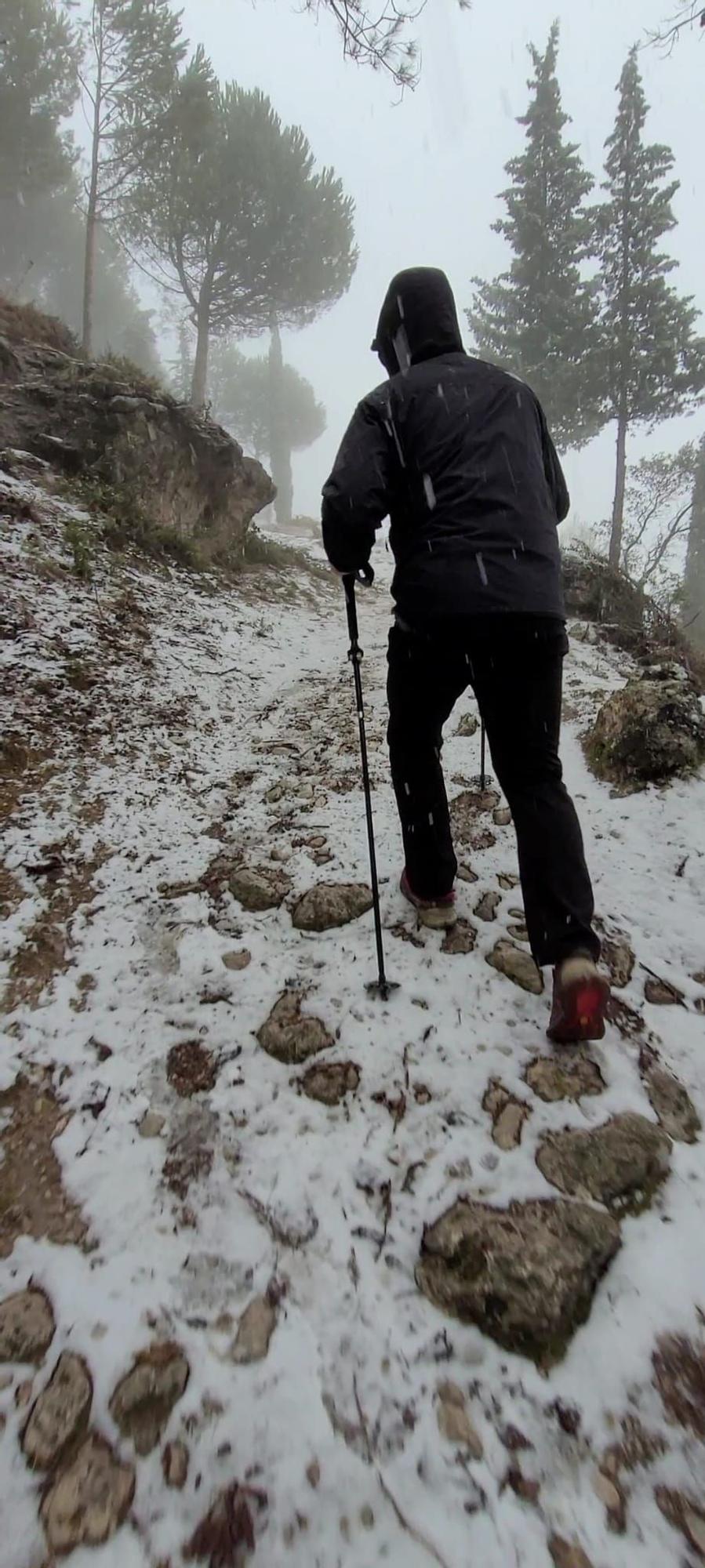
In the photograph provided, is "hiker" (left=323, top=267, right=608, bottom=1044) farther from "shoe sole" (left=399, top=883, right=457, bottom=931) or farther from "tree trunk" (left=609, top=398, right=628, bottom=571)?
"tree trunk" (left=609, top=398, right=628, bottom=571)

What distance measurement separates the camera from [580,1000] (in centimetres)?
185

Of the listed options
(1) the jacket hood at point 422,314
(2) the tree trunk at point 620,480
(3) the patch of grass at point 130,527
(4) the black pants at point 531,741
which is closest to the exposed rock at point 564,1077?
(4) the black pants at point 531,741

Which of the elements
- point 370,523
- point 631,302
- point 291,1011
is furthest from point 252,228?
point 291,1011

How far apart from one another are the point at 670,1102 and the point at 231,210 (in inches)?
813

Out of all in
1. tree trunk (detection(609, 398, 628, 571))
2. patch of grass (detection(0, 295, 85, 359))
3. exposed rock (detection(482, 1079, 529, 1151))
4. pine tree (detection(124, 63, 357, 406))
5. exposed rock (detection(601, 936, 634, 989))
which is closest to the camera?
exposed rock (detection(482, 1079, 529, 1151))

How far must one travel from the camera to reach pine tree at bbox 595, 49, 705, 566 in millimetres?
14586

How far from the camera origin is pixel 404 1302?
1.38 metres

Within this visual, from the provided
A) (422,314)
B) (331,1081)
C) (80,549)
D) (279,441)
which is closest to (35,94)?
(279,441)

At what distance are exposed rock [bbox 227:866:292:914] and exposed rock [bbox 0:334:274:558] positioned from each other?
576cm

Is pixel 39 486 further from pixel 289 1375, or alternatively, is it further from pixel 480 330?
pixel 480 330

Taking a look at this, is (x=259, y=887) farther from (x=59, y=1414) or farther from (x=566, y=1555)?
(x=566, y=1555)

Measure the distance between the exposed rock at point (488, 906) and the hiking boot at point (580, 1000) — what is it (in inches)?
27.8

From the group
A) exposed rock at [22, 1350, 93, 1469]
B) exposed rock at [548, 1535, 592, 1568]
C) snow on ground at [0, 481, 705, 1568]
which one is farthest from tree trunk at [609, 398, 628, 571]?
exposed rock at [22, 1350, 93, 1469]

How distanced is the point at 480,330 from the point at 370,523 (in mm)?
18965
